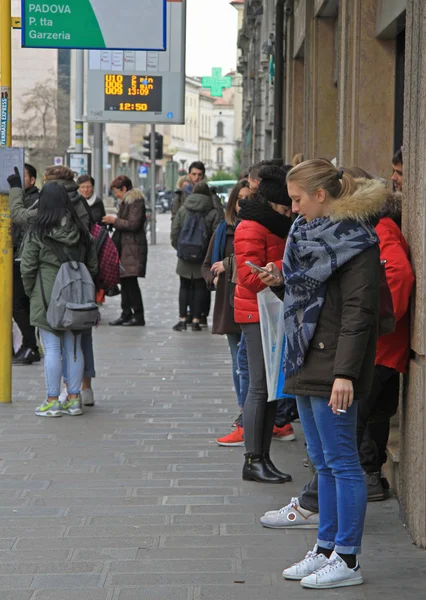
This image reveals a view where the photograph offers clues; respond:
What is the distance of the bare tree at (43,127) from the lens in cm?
5456

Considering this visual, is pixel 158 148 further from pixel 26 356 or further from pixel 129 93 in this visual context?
pixel 26 356

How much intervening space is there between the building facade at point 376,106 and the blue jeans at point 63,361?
8.34 feet

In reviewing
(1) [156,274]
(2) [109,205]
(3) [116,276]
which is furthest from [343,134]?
(2) [109,205]

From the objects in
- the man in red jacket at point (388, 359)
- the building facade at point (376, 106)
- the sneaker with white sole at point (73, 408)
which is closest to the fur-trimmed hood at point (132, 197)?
the building facade at point (376, 106)

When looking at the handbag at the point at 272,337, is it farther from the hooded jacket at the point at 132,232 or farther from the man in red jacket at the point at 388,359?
the hooded jacket at the point at 132,232

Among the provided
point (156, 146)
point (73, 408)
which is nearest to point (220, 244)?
point (73, 408)

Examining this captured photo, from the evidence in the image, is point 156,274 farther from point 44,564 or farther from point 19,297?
point 44,564

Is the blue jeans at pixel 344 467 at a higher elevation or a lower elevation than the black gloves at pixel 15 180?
lower

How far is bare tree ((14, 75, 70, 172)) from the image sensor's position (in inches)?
2148

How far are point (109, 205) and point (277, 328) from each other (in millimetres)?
53065

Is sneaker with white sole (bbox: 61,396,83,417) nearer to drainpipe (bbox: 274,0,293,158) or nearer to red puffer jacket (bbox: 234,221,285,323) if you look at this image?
red puffer jacket (bbox: 234,221,285,323)

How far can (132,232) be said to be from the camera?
1505cm

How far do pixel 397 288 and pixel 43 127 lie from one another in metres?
51.5

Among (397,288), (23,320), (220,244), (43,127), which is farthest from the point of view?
(43,127)
